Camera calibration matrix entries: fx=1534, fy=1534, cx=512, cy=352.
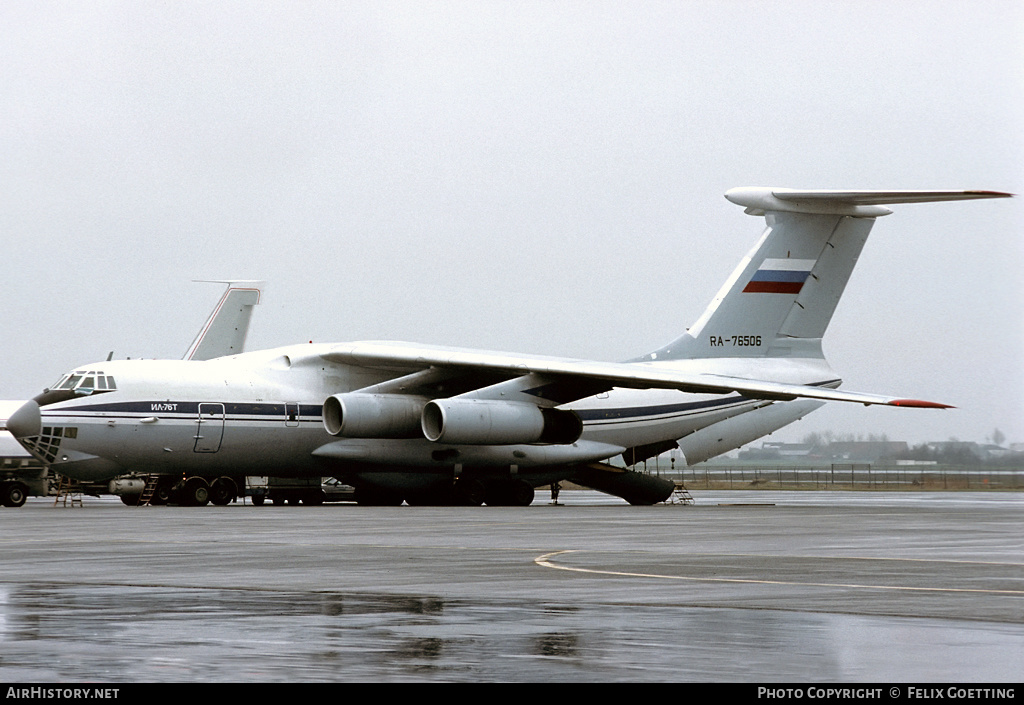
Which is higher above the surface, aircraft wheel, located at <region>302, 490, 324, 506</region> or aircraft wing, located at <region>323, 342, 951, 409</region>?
aircraft wing, located at <region>323, 342, 951, 409</region>

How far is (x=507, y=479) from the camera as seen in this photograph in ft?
115

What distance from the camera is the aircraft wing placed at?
2967 centimetres

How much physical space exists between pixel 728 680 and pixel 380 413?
1012 inches

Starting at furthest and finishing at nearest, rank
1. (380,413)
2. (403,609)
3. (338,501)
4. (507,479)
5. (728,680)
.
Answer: (338,501) < (507,479) < (380,413) < (403,609) < (728,680)

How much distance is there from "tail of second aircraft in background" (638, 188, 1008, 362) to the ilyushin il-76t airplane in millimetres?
40

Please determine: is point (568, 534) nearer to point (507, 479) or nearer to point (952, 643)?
point (952, 643)

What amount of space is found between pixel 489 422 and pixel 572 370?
2012 mm

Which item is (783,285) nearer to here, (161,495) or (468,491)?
(468,491)

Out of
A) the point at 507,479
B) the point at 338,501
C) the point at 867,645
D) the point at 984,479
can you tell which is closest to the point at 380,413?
the point at 507,479

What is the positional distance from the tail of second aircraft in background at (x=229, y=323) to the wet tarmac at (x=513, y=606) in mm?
28751

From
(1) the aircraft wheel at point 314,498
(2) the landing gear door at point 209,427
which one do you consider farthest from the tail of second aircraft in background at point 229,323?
(2) the landing gear door at point 209,427

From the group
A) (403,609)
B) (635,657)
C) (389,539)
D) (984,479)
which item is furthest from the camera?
(984,479)

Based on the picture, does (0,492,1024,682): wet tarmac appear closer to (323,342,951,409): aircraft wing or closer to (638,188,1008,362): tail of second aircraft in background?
(323,342,951,409): aircraft wing

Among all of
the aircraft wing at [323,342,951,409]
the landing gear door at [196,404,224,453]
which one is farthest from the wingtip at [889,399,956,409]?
the landing gear door at [196,404,224,453]
